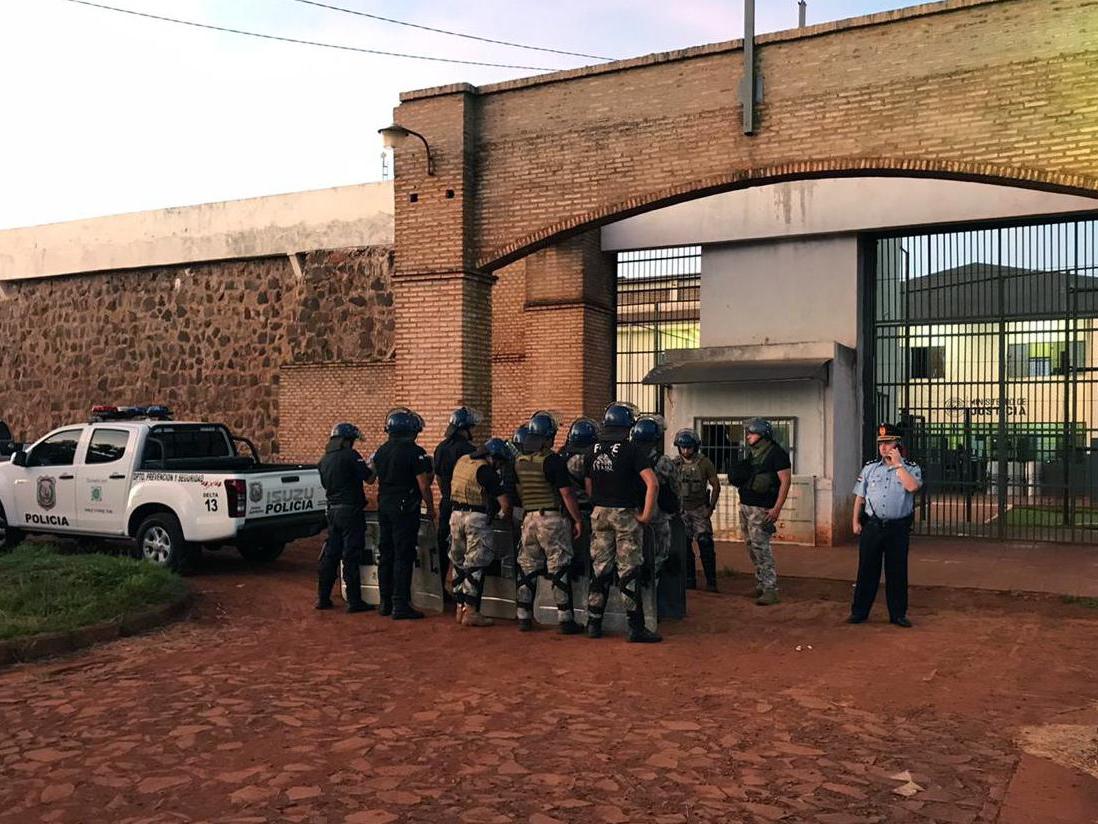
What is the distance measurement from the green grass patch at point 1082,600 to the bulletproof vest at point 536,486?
537 cm

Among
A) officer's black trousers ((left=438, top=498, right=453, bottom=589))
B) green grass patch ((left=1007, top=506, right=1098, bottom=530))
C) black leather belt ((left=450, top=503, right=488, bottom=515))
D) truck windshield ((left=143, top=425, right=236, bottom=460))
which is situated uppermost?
truck windshield ((left=143, top=425, right=236, bottom=460))

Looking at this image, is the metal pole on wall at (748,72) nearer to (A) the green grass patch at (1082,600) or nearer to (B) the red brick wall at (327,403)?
(A) the green grass patch at (1082,600)

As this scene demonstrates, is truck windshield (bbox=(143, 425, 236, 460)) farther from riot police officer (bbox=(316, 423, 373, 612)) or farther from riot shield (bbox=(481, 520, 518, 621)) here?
riot shield (bbox=(481, 520, 518, 621))

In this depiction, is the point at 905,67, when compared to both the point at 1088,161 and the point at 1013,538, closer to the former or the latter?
the point at 1088,161

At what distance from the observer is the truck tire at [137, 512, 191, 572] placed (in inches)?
421

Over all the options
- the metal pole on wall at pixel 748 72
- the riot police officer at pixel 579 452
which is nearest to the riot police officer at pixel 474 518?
the riot police officer at pixel 579 452

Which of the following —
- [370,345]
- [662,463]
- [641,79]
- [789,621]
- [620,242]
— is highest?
[641,79]

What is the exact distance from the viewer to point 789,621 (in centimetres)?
870

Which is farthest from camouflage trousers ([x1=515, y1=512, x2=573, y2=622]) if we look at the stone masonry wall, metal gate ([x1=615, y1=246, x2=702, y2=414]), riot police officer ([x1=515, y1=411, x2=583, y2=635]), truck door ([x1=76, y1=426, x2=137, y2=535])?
the stone masonry wall

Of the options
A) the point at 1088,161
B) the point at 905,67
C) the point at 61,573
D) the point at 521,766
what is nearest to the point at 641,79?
the point at 905,67

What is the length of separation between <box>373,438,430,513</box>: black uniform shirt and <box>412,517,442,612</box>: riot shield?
0.40 meters

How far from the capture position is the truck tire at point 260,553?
482 inches

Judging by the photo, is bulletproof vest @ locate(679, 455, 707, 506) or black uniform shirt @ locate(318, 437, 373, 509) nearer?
black uniform shirt @ locate(318, 437, 373, 509)

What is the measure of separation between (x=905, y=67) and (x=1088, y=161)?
2.15 meters
